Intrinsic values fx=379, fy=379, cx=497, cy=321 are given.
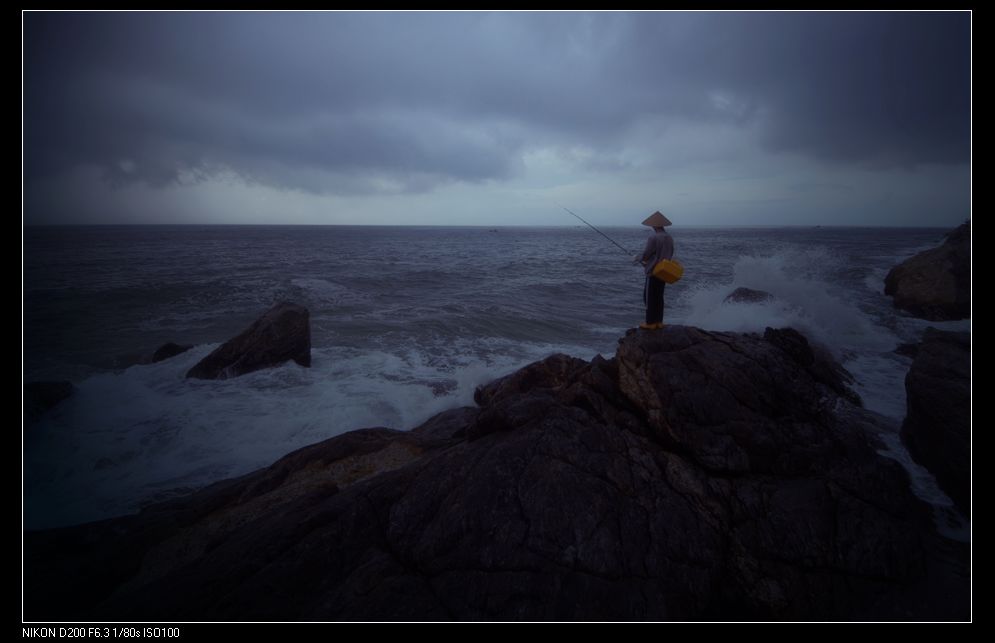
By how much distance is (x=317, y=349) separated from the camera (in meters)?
13.6

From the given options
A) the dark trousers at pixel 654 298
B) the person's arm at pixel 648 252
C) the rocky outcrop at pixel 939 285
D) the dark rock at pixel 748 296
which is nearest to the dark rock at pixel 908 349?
the dark rock at pixel 748 296

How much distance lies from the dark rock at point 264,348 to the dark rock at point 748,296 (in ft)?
52.0

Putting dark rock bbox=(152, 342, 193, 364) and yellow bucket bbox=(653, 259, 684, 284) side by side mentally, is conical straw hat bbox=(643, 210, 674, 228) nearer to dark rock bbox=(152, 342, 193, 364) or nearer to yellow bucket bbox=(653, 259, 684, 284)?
yellow bucket bbox=(653, 259, 684, 284)

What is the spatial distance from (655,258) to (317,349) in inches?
467

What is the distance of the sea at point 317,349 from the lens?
23.2 ft

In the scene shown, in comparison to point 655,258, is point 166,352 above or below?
below

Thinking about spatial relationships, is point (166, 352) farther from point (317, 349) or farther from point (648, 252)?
point (648, 252)

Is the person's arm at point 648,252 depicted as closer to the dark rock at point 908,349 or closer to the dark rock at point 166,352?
the dark rock at point 908,349

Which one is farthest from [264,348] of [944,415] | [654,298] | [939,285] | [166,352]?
[939,285]

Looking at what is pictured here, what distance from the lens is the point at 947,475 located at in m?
5.07

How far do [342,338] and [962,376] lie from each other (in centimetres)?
1592

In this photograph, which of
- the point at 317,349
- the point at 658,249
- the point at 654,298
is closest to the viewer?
the point at 658,249

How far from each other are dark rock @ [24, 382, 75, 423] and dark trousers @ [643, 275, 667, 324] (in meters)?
12.9

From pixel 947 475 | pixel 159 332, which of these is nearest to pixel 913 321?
pixel 947 475
